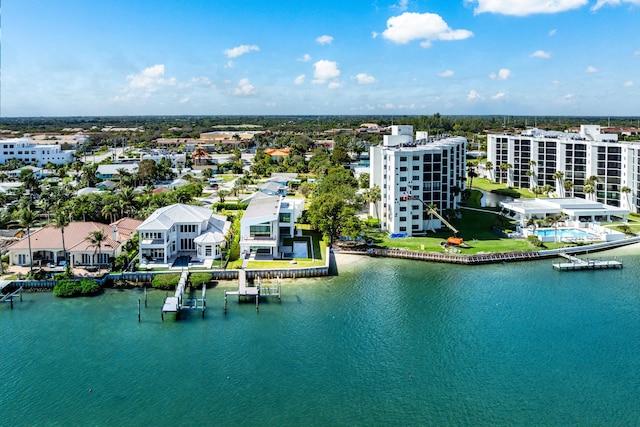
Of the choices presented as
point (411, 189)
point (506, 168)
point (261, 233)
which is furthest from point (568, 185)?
point (261, 233)

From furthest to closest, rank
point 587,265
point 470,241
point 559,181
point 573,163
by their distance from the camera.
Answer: point 559,181 < point 573,163 < point 470,241 < point 587,265

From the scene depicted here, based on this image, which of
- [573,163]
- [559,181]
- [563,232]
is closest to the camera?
[563,232]

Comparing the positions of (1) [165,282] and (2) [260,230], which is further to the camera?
(2) [260,230]

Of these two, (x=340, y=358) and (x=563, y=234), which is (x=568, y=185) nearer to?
(x=563, y=234)

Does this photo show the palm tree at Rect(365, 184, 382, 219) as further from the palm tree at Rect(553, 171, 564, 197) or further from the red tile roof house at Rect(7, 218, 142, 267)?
the palm tree at Rect(553, 171, 564, 197)

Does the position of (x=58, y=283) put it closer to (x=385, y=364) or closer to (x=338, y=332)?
(x=338, y=332)

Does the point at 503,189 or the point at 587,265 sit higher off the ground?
the point at 503,189
